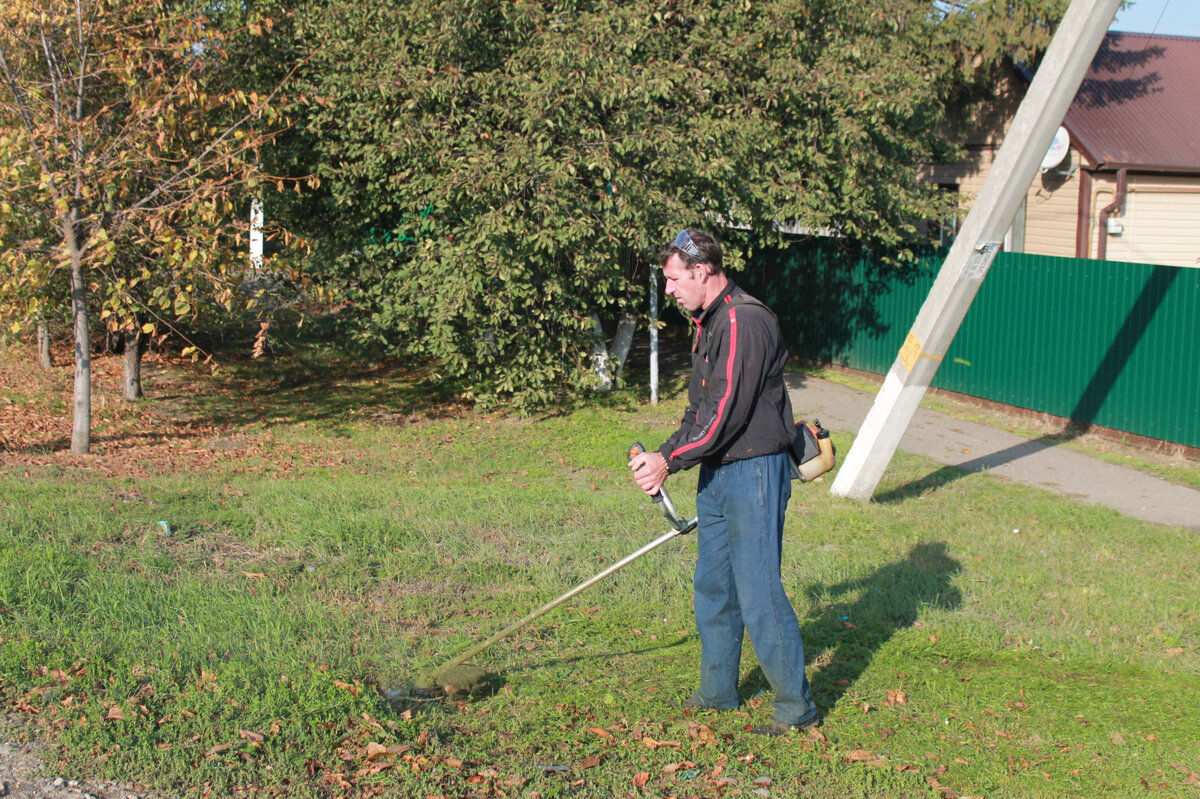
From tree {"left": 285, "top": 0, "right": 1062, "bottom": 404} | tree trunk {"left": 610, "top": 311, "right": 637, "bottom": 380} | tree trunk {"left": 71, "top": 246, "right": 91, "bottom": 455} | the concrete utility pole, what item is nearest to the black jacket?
the concrete utility pole

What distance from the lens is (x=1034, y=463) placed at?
9570 millimetres

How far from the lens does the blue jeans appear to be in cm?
392

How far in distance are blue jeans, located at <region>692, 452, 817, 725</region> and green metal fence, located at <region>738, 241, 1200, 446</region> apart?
23.4ft

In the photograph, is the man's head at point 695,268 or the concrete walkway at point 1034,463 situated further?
the concrete walkway at point 1034,463

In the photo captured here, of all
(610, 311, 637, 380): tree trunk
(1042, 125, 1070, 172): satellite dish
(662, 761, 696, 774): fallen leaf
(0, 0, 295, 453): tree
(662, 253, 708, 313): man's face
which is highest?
(1042, 125, 1070, 172): satellite dish

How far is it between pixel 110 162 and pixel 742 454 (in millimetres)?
7318

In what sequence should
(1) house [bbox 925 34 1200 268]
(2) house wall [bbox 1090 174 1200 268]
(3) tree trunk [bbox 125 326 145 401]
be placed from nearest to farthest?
(3) tree trunk [bbox 125 326 145 401]
(1) house [bbox 925 34 1200 268]
(2) house wall [bbox 1090 174 1200 268]

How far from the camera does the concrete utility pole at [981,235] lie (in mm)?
7000

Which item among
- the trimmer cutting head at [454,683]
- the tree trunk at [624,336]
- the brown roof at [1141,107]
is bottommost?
the trimmer cutting head at [454,683]

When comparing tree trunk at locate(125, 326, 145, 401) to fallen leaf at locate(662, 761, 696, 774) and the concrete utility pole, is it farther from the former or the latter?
fallen leaf at locate(662, 761, 696, 774)

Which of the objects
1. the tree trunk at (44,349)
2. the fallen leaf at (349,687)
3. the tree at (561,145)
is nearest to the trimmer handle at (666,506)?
the fallen leaf at (349,687)

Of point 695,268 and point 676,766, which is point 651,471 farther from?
point 676,766

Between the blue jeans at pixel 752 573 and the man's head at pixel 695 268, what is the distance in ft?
2.18

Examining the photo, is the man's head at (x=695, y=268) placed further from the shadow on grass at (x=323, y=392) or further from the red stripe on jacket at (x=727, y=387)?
the shadow on grass at (x=323, y=392)
